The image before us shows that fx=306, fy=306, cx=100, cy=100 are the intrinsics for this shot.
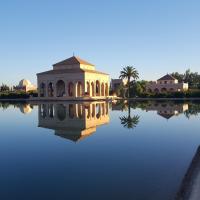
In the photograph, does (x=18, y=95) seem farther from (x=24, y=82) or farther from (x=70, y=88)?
(x=24, y=82)

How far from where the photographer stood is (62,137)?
17.5 m

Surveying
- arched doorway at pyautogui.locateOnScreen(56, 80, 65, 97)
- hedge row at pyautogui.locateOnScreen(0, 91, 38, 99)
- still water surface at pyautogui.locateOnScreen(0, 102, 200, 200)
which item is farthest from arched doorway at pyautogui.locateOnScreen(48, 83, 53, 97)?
still water surface at pyautogui.locateOnScreen(0, 102, 200, 200)

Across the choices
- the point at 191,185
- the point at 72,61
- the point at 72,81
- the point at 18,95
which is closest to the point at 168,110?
the point at 191,185

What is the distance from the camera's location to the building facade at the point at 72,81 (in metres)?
62.6

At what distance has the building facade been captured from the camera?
6259cm

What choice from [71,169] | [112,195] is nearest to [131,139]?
[71,169]

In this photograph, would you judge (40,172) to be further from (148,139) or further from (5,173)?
(148,139)

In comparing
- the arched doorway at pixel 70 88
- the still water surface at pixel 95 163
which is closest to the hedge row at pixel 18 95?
the arched doorway at pixel 70 88

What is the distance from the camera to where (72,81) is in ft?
206

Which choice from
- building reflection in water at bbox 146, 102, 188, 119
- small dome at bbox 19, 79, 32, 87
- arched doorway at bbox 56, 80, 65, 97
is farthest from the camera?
small dome at bbox 19, 79, 32, 87

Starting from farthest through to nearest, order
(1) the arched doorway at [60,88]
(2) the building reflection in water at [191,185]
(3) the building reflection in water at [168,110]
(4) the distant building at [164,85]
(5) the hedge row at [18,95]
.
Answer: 1. (4) the distant building at [164,85]
2. (5) the hedge row at [18,95]
3. (1) the arched doorway at [60,88]
4. (3) the building reflection in water at [168,110]
5. (2) the building reflection in water at [191,185]

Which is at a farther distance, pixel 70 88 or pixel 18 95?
pixel 18 95

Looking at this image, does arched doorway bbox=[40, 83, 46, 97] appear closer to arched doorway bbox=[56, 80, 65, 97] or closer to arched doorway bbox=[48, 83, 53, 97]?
arched doorway bbox=[48, 83, 53, 97]

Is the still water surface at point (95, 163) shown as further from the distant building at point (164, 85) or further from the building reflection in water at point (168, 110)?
the distant building at point (164, 85)
